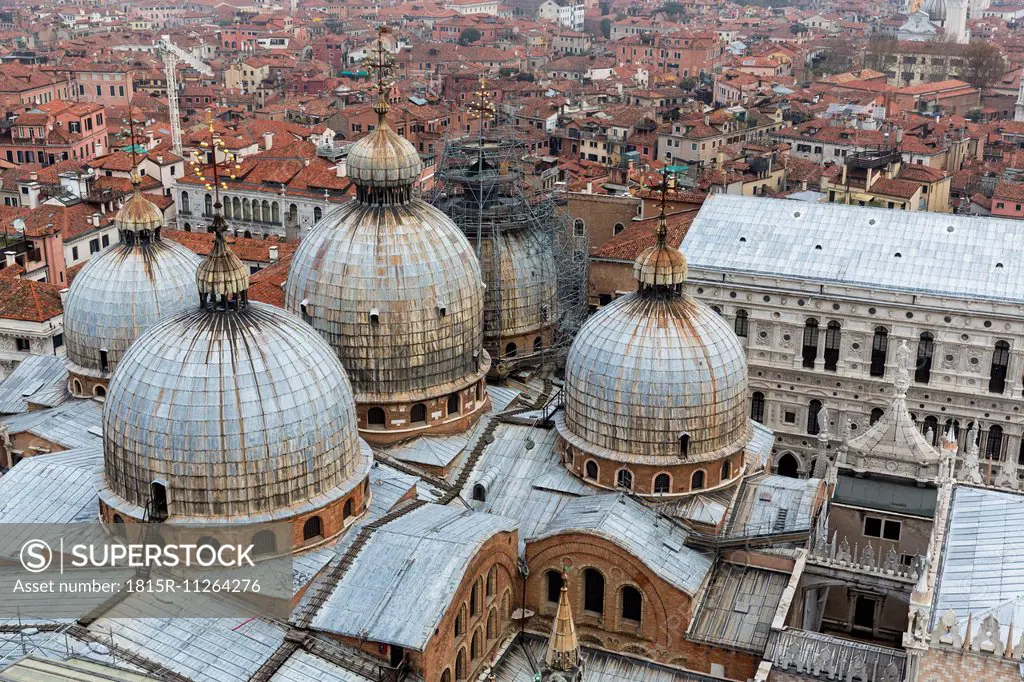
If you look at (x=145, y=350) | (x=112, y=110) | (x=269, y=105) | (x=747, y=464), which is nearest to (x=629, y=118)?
(x=269, y=105)

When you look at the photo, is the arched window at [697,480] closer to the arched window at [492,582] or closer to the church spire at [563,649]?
the arched window at [492,582]

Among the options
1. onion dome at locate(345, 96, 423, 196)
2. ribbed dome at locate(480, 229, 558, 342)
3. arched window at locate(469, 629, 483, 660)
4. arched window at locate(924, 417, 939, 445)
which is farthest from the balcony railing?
arched window at locate(924, 417, 939, 445)

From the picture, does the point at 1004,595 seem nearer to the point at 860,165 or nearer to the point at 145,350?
the point at 145,350

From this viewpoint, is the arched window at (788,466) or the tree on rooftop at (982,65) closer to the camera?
the arched window at (788,466)

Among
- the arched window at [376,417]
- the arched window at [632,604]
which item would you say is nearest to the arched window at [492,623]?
the arched window at [632,604]

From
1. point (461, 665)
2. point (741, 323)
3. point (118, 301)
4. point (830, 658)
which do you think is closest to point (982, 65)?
point (741, 323)
